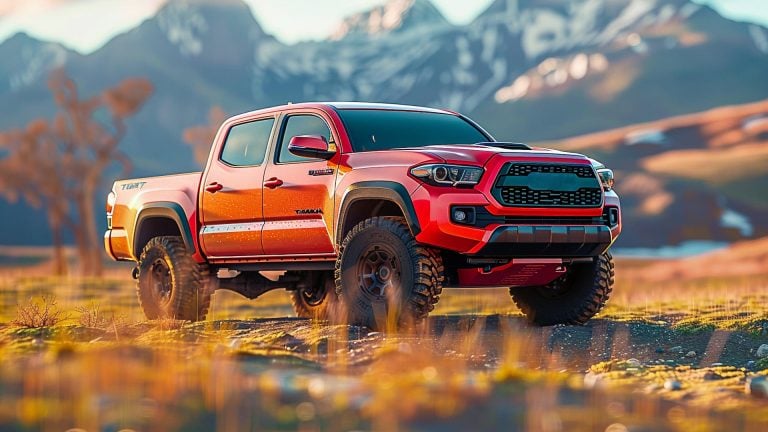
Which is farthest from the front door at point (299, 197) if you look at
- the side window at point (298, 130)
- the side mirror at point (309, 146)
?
the side mirror at point (309, 146)

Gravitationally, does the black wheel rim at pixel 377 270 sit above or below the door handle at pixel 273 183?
below

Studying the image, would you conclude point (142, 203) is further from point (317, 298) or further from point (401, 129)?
point (401, 129)

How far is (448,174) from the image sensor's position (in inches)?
361

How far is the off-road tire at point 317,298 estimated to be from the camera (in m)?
12.5

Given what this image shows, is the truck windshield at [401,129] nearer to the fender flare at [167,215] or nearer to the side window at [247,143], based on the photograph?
the side window at [247,143]

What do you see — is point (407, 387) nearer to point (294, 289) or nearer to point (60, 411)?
point (60, 411)

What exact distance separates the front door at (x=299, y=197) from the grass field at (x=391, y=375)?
79 centimetres

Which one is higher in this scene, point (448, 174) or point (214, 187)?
point (214, 187)

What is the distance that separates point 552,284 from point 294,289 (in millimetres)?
3311

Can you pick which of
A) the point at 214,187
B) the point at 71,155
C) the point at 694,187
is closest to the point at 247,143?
the point at 214,187

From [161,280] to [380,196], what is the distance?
13.2ft

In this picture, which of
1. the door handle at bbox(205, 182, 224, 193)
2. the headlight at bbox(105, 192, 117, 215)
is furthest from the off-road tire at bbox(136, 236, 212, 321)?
the headlight at bbox(105, 192, 117, 215)

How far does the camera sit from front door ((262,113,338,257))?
1023 centimetres

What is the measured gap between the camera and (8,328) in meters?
10.1
